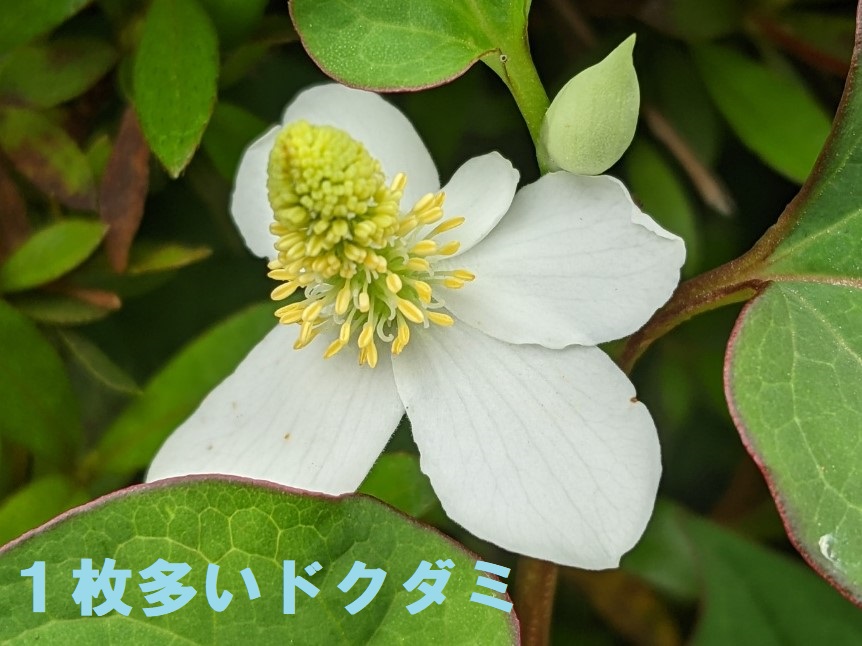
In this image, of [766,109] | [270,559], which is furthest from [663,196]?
[270,559]

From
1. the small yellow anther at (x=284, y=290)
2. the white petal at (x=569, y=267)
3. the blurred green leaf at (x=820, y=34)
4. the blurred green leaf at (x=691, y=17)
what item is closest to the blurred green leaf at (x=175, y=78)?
the small yellow anther at (x=284, y=290)

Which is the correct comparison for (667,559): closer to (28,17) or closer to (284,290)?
(284,290)

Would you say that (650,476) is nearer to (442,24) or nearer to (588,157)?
(588,157)

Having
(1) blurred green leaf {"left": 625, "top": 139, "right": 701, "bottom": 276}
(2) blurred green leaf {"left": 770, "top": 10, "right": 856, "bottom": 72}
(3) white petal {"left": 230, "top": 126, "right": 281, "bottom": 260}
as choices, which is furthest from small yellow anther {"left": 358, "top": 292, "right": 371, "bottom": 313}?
(2) blurred green leaf {"left": 770, "top": 10, "right": 856, "bottom": 72}

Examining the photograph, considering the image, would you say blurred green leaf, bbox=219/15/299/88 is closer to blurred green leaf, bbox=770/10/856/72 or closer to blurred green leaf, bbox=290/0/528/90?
blurred green leaf, bbox=290/0/528/90

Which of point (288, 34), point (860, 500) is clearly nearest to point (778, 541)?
point (860, 500)

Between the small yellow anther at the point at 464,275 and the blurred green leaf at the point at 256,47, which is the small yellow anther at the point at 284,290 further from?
the blurred green leaf at the point at 256,47
